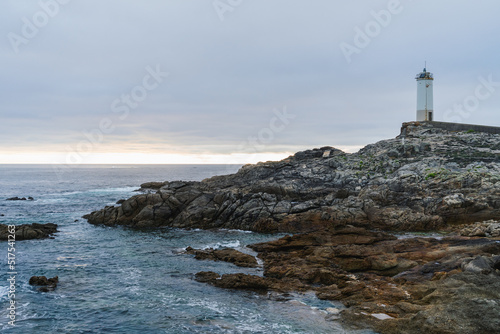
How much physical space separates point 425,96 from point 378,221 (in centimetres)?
4412

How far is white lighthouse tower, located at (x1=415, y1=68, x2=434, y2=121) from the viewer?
238 feet

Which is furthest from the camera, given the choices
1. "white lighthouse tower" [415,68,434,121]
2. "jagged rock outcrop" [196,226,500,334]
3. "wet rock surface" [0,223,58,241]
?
"white lighthouse tower" [415,68,434,121]

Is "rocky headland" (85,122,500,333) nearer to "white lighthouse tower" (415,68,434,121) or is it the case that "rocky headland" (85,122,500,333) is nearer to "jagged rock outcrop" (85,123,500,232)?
"jagged rock outcrop" (85,123,500,232)

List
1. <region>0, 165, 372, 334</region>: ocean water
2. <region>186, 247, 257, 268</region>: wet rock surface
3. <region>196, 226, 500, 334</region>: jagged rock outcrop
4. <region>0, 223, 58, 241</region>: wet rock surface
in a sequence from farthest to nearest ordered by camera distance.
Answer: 1. <region>0, 223, 58, 241</region>: wet rock surface
2. <region>186, 247, 257, 268</region>: wet rock surface
3. <region>0, 165, 372, 334</region>: ocean water
4. <region>196, 226, 500, 334</region>: jagged rock outcrop

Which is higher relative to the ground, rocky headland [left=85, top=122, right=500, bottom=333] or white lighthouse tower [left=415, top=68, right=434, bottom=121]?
white lighthouse tower [left=415, top=68, right=434, bottom=121]

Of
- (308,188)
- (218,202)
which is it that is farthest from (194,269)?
(308,188)

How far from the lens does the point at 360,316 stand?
58.6 ft

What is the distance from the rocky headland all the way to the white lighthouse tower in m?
5.66

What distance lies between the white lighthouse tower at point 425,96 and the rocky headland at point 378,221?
5.66 meters

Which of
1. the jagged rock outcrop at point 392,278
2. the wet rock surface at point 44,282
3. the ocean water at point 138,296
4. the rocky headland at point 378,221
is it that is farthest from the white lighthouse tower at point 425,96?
the wet rock surface at point 44,282

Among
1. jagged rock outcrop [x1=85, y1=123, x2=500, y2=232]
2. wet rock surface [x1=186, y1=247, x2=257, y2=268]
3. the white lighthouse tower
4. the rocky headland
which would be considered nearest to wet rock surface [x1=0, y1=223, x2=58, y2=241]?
jagged rock outcrop [x1=85, y1=123, x2=500, y2=232]

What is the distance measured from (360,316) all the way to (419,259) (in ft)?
32.8

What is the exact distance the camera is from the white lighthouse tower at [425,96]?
72.5 meters

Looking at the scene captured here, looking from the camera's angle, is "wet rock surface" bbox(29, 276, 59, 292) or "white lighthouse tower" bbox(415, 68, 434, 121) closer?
"wet rock surface" bbox(29, 276, 59, 292)
